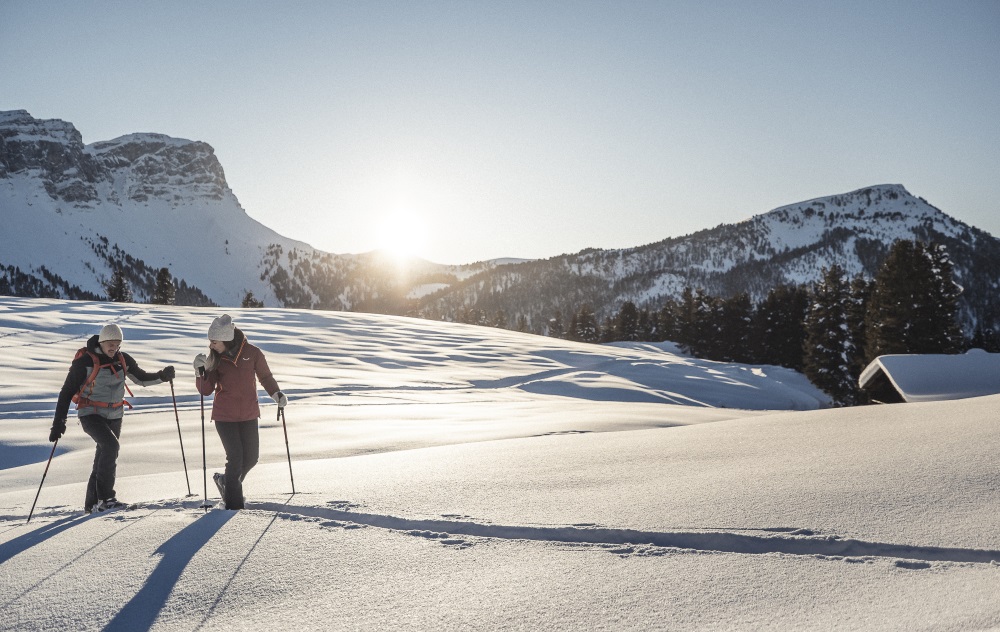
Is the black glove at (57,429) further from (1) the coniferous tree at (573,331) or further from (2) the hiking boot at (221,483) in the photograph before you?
(1) the coniferous tree at (573,331)

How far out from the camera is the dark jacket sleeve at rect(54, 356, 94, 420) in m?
5.75

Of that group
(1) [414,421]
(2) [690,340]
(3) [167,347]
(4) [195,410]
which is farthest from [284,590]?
(2) [690,340]

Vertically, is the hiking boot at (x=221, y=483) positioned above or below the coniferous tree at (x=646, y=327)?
below

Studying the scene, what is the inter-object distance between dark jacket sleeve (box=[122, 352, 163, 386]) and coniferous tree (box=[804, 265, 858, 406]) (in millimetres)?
39483

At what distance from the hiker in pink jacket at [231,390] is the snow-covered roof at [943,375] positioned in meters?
12.0

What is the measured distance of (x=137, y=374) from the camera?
249 inches

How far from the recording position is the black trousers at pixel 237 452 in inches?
203

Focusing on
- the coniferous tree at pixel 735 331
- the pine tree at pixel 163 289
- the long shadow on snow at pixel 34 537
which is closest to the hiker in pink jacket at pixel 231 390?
the long shadow on snow at pixel 34 537

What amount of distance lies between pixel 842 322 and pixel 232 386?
4108 cm

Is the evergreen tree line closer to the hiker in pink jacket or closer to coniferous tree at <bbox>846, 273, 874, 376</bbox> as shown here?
coniferous tree at <bbox>846, 273, 874, 376</bbox>

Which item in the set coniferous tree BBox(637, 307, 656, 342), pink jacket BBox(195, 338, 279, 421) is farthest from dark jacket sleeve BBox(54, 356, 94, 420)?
coniferous tree BBox(637, 307, 656, 342)

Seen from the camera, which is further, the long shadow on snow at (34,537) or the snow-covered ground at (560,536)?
the long shadow on snow at (34,537)

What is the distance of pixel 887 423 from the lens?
629cm

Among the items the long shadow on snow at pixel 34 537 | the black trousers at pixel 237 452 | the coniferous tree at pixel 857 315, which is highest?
the coniferous tree at pixel 857 315
